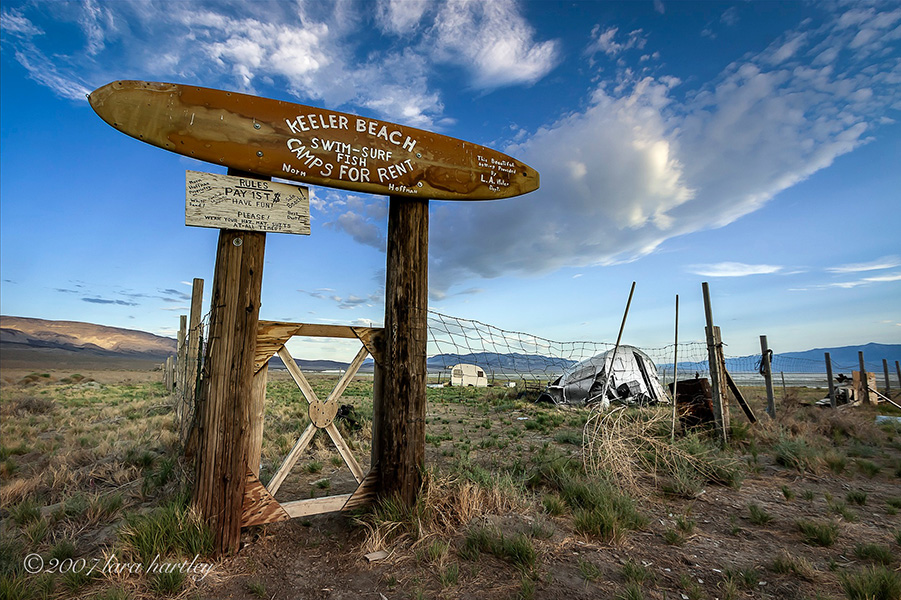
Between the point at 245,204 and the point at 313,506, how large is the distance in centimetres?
263

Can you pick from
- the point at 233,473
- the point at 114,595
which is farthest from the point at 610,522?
the point at 114,595

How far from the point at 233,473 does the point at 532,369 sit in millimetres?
7809

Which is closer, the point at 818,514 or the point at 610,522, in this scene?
the point at 610,522

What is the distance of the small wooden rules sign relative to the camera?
3318 millimetres

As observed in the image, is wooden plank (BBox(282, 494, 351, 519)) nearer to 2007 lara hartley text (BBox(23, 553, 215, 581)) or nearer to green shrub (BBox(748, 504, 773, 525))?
2007 lara hartley text (BBox(23, 553, 215, 581))

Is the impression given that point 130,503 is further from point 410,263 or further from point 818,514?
point 818,514

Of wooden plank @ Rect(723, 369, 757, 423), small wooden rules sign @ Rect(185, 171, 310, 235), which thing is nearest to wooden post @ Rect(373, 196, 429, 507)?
small wooden rules sign @ Rect(185, 171, 310, 235)

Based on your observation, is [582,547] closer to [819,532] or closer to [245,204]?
[819,532]

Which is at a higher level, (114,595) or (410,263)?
(410,263)

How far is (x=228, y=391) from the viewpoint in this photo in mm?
3348

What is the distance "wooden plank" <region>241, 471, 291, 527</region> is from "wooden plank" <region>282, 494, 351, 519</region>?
0.25 feet

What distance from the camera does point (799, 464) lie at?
6.32m

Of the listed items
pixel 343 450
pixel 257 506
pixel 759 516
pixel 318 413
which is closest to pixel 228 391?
pixel 318 413

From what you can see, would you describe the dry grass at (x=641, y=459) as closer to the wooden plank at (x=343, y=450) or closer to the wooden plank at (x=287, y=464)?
the wooden plank at (x=343, y=450)
